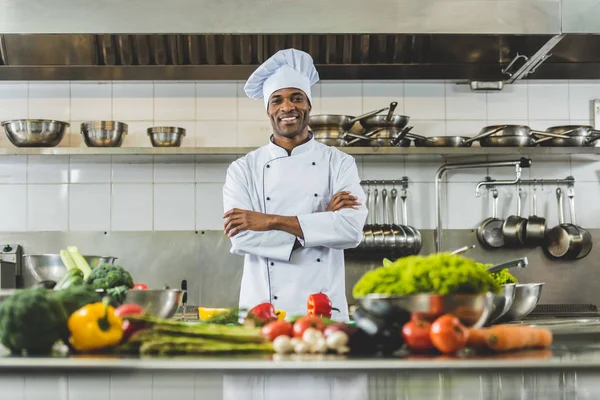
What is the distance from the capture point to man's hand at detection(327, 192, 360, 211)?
10.3ft

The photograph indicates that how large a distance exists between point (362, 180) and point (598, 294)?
1626 millimetres

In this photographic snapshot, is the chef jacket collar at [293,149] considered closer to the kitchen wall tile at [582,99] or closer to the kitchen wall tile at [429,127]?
the kitchen wall tile at [429,127]

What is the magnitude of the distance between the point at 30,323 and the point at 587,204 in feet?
13.7

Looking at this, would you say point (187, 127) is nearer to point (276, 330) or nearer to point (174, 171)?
point (174, 171)

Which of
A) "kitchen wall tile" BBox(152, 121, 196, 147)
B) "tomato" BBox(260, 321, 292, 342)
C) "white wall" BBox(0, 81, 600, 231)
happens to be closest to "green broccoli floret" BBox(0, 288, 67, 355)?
"tomato" BBox(260, 321, 292, 342)

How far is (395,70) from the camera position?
4.44 meters

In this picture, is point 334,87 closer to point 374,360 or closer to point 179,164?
point 179,164

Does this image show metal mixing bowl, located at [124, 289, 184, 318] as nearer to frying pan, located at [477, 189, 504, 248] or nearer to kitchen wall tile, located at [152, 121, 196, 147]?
kitchen wall tile, located at [152, 121, 196, 147]

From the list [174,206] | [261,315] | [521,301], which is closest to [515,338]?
[261,315]

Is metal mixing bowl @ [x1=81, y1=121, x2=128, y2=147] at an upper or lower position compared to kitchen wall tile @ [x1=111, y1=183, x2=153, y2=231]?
upper

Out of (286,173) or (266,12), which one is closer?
(286,173)

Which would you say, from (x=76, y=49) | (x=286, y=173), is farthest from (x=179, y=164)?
(x=286, y=173)

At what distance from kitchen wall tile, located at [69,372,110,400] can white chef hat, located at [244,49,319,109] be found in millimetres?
2168

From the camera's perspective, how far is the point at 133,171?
486 cm
